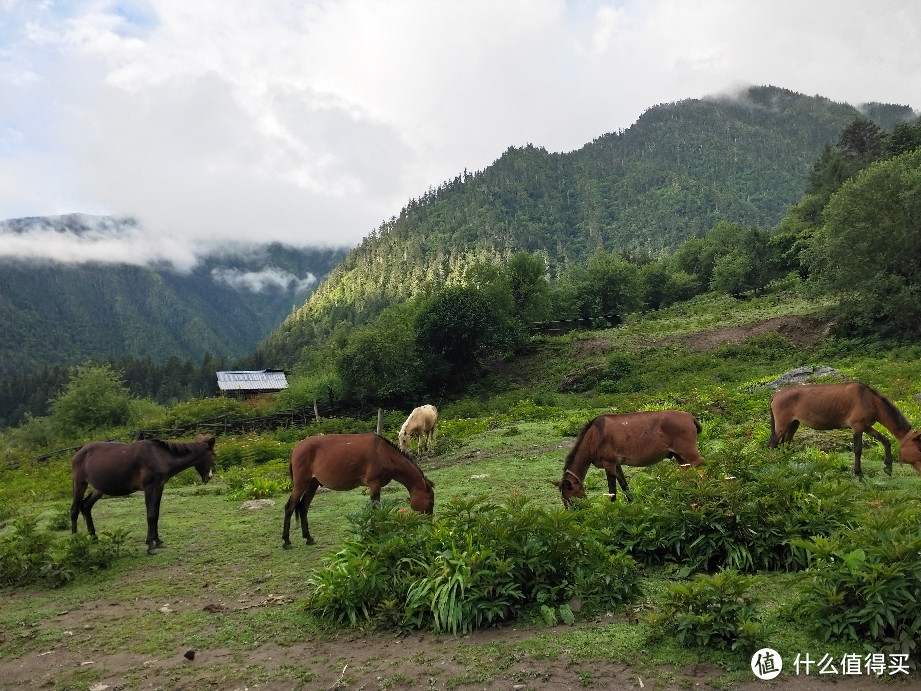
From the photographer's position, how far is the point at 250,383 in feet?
283

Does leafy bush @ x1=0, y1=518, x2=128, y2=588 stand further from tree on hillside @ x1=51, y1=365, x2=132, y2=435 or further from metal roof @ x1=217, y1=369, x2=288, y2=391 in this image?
metal roof @ x1=217, y1=369, x2=288, y2=391

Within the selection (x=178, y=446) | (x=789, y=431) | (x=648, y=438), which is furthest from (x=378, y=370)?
(x=648, y=438)

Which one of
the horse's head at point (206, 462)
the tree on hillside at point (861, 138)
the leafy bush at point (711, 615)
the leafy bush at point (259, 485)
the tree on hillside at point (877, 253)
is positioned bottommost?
the leafy bush at point (259, 485)

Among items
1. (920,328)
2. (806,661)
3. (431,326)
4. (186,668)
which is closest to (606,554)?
(806,661)

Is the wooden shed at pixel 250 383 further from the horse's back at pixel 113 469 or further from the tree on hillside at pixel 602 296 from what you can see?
the horse's back at pixel 113 469

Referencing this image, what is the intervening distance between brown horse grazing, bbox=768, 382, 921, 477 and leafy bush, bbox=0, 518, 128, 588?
42.9 ft

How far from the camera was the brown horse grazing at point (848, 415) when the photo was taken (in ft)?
34.3

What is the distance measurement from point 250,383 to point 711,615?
290ft

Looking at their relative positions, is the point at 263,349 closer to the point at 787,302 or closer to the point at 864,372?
the point at 787,302

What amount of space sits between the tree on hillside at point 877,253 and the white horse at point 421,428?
94.7 feet

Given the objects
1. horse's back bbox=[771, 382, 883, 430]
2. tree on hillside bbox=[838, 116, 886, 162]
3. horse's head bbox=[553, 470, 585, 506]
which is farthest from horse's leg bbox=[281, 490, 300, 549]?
tree on hillside bbox=[838, 116, 886, 162]

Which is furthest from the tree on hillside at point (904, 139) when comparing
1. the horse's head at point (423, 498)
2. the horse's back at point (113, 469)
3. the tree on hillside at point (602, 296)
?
the horse's back at point (113, 469)

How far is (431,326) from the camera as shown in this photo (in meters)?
51.8

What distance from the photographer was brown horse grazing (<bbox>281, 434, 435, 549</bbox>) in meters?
9.73
